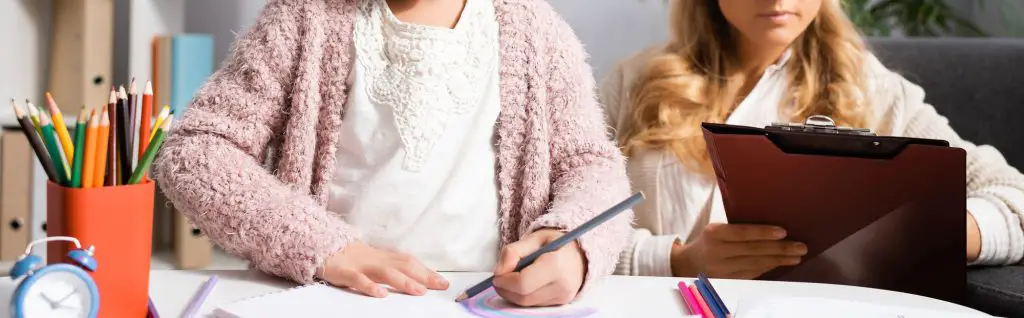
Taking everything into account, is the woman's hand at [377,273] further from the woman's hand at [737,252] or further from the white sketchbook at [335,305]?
the woman's hand at [737,252]

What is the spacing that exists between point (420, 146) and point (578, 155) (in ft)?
0.43

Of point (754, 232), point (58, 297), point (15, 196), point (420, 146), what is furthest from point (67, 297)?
point (15, 196)

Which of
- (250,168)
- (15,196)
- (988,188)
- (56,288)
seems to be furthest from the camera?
(15,196)

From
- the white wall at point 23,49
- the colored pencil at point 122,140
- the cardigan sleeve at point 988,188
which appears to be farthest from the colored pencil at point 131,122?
the white wall at point 23,49

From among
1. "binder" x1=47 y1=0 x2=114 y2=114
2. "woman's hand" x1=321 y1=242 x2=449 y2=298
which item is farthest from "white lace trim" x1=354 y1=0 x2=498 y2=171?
"binder" x1=47 y1=0 x2=114 y2=114

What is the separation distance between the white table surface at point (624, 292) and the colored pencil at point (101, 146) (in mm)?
107

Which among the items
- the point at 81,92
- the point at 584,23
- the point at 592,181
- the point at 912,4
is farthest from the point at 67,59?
the point at 912,4

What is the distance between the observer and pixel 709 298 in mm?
640

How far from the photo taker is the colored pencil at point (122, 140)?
1.78ft

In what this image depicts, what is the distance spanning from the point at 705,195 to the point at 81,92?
1.39 m

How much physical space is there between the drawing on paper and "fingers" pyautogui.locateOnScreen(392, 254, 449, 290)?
3cm

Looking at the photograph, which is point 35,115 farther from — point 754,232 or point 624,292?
point 754,232

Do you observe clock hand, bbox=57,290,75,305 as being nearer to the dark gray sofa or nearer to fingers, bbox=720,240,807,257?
fingers, bbox=720,240,807,257

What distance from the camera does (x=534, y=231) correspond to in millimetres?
715
